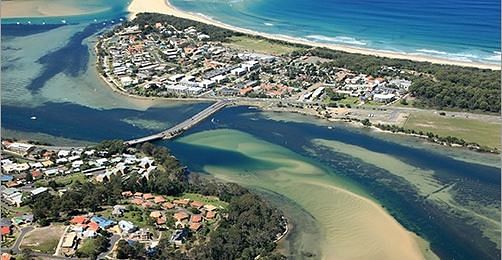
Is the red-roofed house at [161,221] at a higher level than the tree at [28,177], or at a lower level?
higher

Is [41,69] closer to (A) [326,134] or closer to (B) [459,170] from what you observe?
(A) [326,134]

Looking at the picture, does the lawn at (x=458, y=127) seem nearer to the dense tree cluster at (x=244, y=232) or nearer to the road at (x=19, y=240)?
the dense tree cluster at (x=244, y=232)

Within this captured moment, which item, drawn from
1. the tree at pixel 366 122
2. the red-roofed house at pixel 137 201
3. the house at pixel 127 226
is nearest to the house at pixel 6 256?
the house at pixel 127 226

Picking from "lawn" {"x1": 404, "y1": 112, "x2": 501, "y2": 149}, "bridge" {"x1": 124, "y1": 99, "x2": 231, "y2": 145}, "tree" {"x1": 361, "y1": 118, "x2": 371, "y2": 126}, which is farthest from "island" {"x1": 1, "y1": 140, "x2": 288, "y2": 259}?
"lawn" {"x1": 404, "y1": 112, "x2": 501, "y2": 149}

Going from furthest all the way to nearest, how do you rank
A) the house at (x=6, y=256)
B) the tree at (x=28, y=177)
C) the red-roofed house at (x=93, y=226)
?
1. the tree at (x=28, y=177)
2. the red-roofed house at (x=93, y=226)
3. the house at (x=6, y=256)

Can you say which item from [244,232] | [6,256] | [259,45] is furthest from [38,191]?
[259,45]

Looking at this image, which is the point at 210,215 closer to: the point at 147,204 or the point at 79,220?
the point at 147,204

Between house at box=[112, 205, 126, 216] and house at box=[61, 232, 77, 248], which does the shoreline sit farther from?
house at box=[61, 232, 77, 248]
